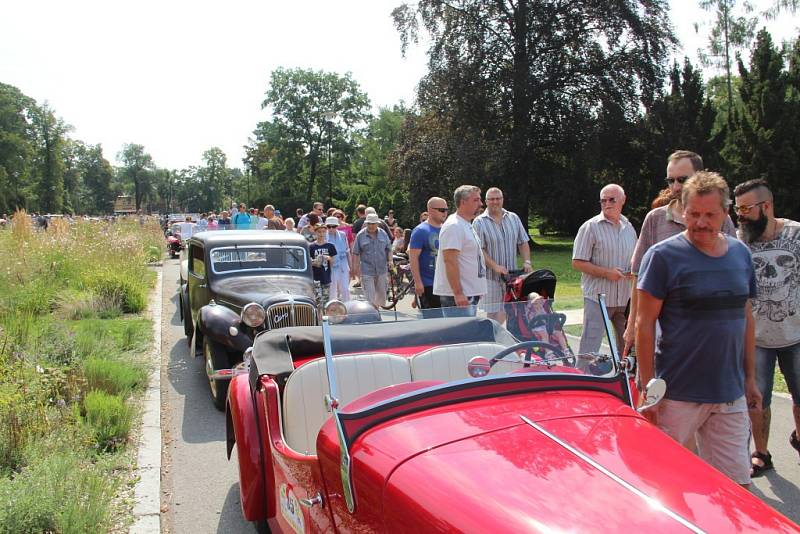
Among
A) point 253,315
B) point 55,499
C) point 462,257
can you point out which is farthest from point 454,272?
point 55,499

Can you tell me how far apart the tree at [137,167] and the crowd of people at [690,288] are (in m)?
140

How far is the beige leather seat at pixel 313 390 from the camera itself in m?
3.38

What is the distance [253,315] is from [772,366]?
4.64m

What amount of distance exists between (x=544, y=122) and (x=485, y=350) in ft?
93.9

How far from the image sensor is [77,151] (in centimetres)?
12462

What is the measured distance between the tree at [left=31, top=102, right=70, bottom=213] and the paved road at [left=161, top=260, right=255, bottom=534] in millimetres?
87438

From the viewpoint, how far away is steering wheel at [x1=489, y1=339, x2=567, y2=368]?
3.08 metres

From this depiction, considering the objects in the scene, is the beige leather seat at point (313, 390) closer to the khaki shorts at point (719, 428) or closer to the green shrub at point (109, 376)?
the khaki shorts at point (719, 428)

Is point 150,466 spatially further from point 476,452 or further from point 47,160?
point 47,160

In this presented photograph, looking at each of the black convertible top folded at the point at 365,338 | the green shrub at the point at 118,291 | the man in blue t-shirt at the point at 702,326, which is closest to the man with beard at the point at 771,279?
the man in blue t-shirt at the point at 702,326

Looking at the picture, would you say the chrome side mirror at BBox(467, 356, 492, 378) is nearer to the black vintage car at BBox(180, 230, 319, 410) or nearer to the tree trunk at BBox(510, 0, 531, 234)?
the black vintage car at BBox(180, 230, 319, 410)

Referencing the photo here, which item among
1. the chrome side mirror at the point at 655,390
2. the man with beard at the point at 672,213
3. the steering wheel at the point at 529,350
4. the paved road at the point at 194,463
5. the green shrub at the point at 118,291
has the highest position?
the man with beard at the point at 672,213

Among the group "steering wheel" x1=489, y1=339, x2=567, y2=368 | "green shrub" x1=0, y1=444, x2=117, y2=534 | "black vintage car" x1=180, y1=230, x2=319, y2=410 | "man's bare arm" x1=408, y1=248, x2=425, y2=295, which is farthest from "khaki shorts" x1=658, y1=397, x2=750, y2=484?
"black vintage car" x1=180, y1=230, x2=319, y2=410

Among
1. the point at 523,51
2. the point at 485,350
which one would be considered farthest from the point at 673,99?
the point at 485,350
